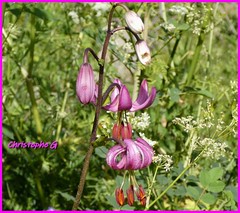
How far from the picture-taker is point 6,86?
2727mm

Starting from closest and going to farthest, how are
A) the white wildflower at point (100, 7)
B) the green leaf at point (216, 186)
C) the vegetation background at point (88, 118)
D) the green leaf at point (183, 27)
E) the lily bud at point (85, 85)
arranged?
the lily bud at point (85, 85), the green leaf at point (216, 186), the green leaf at point (183, 27), the vegetation background at point (88, 118), the white wildflower at point (100, 7)

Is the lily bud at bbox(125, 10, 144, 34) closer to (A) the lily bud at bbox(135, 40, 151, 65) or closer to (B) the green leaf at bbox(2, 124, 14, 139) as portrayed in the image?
(A) the lily bud at bbox(135, 40, 151, 65)

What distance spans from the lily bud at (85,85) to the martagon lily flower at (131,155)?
145 mm

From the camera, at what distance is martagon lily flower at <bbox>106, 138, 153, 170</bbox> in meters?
1.50

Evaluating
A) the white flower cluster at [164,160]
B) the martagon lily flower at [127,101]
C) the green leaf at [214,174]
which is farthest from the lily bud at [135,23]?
the green leaf at [214,174]

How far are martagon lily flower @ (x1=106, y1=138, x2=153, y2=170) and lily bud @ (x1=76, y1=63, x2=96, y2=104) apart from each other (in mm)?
145

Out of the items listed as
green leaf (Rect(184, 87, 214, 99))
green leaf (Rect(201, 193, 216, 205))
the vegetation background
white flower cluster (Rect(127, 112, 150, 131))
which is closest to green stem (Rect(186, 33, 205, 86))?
the vegetation background

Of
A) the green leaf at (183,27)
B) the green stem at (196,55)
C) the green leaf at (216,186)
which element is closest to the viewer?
the green leaf at (216,186)

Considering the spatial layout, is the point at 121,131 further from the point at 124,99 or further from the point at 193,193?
the point at 193,193

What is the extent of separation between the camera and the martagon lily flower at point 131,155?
1.50 meters

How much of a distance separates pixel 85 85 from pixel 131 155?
0.68 ft

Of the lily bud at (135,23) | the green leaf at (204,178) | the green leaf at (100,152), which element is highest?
the lily bud at (135,23)

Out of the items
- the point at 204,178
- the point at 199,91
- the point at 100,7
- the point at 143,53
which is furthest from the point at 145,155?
the point at 100,7

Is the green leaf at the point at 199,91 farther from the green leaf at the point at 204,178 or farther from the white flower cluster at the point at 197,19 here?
the green leaf at the point at 204,178
